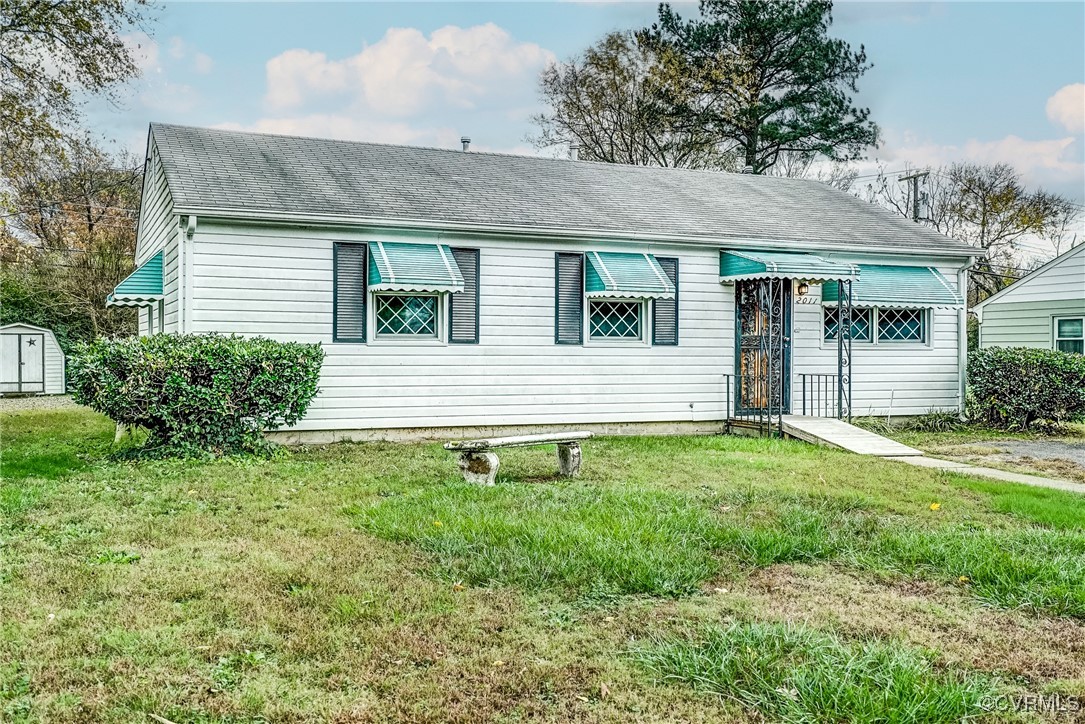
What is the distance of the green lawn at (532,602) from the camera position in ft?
10.1

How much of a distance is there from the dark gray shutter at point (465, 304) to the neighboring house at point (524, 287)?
1.1 inches

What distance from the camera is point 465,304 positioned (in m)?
11.6

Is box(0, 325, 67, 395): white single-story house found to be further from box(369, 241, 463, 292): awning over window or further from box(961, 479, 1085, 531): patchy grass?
box(961, 479, 1085, 531): patchy grass

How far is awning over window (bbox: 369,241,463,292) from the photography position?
421 inches

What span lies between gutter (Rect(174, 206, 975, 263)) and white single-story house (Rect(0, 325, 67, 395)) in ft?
51.7

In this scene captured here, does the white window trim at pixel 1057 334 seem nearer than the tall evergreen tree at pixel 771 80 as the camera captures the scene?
Yes

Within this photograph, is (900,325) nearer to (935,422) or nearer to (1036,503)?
(935,422)

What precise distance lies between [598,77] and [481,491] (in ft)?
Result: 79.8

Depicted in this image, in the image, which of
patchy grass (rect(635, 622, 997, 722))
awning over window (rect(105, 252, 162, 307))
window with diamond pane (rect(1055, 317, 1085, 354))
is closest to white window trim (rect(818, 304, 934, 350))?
window with diamond pane (rect(1055, 317, 1085, 354))

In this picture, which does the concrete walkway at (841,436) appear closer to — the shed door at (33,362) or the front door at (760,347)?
the front door at (760,347)

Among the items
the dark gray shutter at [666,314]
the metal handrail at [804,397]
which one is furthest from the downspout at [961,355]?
the dark gray shutter at [666,314]

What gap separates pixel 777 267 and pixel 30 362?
2032cm

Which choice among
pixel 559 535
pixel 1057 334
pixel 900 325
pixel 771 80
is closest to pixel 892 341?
pixel 900 325

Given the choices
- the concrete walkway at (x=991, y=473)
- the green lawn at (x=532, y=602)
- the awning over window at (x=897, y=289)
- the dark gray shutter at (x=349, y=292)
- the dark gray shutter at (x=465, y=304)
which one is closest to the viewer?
the green lawn at (x=532, y=602)
